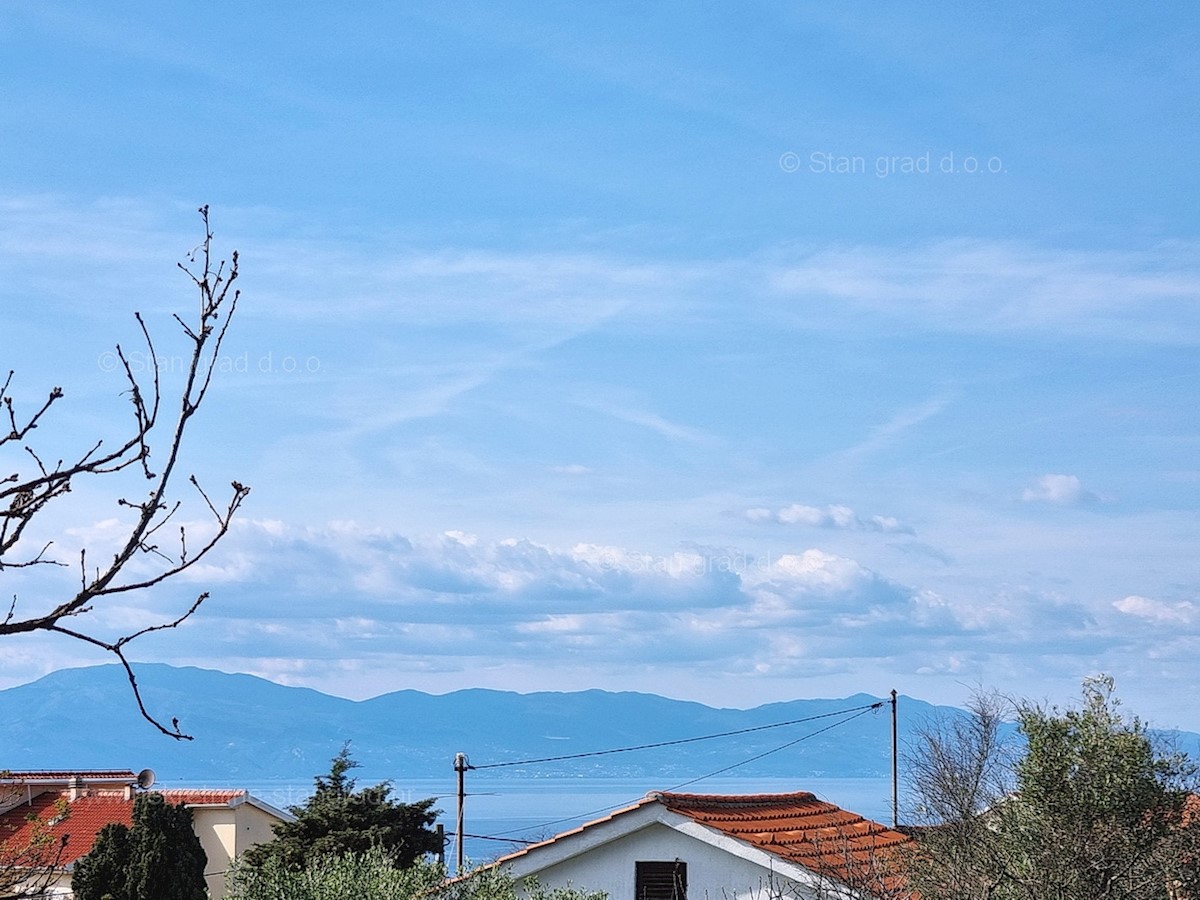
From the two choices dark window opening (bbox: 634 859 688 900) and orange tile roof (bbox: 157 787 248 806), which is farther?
orange tile roof (bbox: 157 787 248 806)

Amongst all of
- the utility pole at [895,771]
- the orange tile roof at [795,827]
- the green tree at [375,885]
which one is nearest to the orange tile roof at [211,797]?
the utility pole at [895,771]

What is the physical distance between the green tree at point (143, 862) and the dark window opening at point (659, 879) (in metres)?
12.9

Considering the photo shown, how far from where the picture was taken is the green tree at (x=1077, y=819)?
1667 centimetres

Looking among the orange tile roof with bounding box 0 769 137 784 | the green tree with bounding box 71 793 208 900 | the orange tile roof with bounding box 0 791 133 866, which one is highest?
the orange tile roof with bounding box 0 769 137 784

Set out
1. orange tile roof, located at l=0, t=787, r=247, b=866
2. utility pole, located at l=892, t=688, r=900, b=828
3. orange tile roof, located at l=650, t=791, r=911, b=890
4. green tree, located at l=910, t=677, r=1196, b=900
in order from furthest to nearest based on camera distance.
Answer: orange tile roof, located at l=0, t=787, r=247, b=866
utility pole, located at l=892, t=688, r=900, b=828
orange tile roof, located at l=650, t=791, r=911, b=890
green tree, located at l=910, t=677, r=1196, b=900

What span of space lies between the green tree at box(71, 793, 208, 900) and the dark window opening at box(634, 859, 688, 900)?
1289 centimetres

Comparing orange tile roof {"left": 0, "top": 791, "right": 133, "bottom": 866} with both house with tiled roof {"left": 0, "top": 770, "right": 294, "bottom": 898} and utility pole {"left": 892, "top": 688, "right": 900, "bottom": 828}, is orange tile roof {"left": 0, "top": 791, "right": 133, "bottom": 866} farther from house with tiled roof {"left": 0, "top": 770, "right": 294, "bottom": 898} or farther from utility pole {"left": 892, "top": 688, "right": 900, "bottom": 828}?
utility pole {"left": 892, "top": 688, "right": 900, "bottom": 828}

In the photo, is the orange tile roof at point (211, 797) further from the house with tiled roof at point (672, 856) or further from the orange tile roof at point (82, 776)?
the house with tiled roof at point (672, 856)

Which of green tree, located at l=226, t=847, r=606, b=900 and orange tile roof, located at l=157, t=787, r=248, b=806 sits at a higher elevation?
orange tile roof, located at l=157, t=787, r=248, b=806

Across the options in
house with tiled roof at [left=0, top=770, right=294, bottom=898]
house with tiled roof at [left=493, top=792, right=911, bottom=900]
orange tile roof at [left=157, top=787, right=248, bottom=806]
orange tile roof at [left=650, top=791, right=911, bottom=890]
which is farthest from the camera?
orange tile roof at [left=157, top=787, right=248, bottom=806]

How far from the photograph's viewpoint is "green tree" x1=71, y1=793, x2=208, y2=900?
28.7 m

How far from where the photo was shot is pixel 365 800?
3198cm

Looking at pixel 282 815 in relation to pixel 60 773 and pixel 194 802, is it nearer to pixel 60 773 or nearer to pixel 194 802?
pixel 194 802

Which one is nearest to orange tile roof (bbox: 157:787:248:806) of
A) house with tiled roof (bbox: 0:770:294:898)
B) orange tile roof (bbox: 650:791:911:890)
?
house with tiled roof (bbox: 0:770:294:898)
